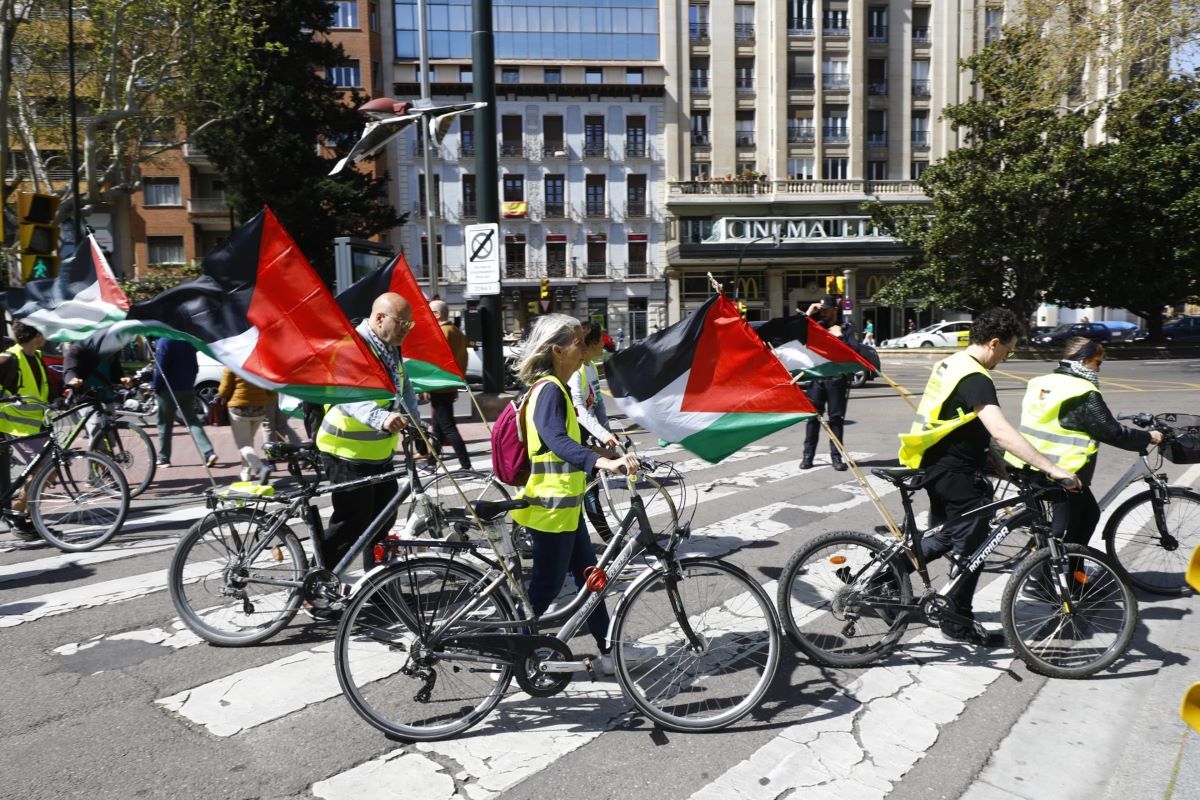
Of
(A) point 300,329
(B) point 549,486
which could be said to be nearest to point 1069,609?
(B) point 549,486

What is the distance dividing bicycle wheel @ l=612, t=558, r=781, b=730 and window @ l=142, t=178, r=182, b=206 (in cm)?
4534

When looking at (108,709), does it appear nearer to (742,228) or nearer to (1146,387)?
(1146,387)

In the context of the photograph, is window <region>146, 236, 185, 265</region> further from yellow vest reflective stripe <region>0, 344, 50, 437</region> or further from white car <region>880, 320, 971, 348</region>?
yellow vest reflective stripe <region>0, 344, 50, 437</region>

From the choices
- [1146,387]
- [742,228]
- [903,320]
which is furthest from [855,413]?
[903,320]

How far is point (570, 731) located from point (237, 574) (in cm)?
199

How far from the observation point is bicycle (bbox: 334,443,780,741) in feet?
11.4

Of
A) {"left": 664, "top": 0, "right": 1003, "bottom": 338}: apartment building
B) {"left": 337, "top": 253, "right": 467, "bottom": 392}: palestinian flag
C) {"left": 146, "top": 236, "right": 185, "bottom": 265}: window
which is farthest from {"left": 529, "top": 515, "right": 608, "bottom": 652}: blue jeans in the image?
{"left": 146, "top": 236, "right": 185, "bottom": 265}: window

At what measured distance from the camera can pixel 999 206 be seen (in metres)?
29.8

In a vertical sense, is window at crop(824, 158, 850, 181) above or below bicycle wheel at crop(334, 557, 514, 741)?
above

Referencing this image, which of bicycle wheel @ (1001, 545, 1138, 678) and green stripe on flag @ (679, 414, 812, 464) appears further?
green stripe on flag @ (679, 414, 812, 464)

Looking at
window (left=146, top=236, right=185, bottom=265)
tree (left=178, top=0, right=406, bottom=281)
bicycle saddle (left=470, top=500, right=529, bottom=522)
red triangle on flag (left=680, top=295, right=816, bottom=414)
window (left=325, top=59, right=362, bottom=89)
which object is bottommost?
bicycle saddle (left=470, top=500, right=529, bottom=522)

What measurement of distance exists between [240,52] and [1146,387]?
22.3 meters

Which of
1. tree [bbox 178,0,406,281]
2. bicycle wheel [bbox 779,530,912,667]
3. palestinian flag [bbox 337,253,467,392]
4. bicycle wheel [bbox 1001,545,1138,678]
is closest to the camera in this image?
bicycle wheel [bbox 1001,545,1138,678]

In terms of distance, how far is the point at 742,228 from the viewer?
152 ft
